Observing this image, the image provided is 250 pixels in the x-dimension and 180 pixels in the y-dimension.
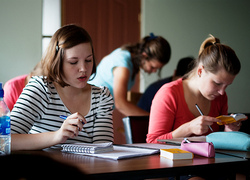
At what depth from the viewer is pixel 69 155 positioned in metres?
1.01

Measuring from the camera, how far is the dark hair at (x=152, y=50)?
7.68 ft

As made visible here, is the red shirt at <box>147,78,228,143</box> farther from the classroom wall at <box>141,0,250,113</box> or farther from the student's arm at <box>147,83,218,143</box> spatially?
the classroom wall at <box>141,0,250,113</box>

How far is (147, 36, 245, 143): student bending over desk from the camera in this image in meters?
1.59

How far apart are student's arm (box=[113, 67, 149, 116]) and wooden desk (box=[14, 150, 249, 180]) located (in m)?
1.29

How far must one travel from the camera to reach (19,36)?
330 cm

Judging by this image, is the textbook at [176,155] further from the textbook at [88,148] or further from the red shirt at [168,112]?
the red shirt at [168,112]

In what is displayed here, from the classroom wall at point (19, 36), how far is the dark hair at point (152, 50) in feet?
4.45

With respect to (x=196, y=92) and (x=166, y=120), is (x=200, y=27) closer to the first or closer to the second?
(x=196, y=92)

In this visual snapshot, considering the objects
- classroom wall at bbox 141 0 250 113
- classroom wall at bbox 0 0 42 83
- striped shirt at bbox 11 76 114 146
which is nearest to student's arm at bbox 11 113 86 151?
striped shirt at bbox 11 76 114 146

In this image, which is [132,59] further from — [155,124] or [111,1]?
[111,1]

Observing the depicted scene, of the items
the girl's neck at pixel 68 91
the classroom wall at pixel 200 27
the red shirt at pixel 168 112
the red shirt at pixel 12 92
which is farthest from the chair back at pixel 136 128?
the classroom wall at pixel 200 27

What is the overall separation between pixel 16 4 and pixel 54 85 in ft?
7.32

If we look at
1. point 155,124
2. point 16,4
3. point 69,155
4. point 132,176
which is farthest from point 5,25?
point 132,176

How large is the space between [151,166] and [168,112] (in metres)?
0.79
